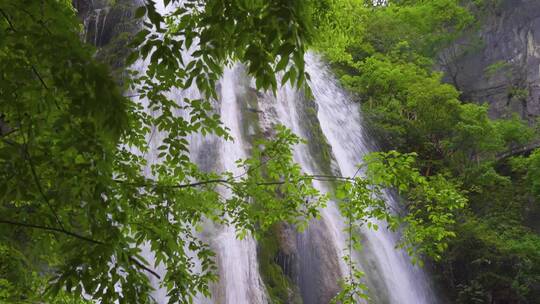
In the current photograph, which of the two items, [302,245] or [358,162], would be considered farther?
[358,162]

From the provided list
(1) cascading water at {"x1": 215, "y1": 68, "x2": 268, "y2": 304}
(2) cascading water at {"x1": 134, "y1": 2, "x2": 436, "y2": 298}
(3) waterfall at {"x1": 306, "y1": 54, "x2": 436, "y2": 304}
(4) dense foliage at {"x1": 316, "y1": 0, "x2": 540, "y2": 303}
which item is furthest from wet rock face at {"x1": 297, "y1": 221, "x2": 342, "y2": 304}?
(4) dense foliage at {"x1": 316, "y1": 0, "x2": 540, "y2": 303}

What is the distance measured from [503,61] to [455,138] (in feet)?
20.2

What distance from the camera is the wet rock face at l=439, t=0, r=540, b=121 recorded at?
16422 millimetres

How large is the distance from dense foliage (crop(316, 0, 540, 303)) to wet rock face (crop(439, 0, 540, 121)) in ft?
2.05

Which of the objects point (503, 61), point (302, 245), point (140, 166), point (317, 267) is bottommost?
point (140, 166)

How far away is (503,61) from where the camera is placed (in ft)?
56.2

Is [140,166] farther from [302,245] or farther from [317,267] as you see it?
[317,267]

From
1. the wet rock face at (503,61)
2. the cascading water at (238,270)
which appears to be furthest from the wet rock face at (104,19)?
the wet rock face at (503,61)

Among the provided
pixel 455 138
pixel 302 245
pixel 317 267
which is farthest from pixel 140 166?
pixel 455 138

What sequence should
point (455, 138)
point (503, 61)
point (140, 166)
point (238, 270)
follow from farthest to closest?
point (503, 61) → point (455, 138) → point (238, 270) → point (140, 166)

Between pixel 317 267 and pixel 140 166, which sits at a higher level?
pixel 317 267

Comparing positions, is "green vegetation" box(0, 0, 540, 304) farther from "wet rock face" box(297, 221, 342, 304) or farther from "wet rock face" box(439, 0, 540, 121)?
"wet rock face" box(439, 0, 540, 121)

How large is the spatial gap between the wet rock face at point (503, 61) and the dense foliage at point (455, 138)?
0.63 m

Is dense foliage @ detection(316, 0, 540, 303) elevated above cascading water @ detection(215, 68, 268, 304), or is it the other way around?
dense foliage @ detection(316, 0, 540, 303)
